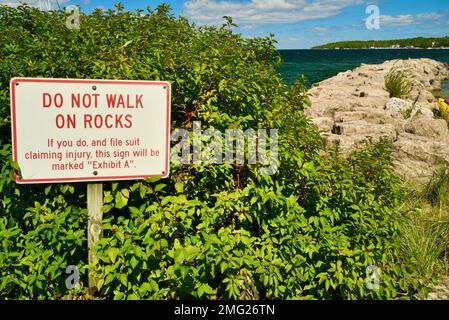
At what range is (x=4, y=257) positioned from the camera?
10.2 feet

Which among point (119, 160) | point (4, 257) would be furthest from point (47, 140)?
point (4, 257)

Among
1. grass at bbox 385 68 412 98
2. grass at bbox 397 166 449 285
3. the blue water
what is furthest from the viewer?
the blue water

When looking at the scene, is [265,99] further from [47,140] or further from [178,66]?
[47,140]

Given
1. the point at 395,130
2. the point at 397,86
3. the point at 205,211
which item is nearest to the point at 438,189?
the point at 395,130

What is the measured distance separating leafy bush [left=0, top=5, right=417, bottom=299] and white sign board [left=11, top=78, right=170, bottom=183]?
20 cm

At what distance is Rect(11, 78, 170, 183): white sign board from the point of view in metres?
3.01

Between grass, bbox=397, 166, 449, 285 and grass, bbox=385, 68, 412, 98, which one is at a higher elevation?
grass, bbox=385, 68, 412, 98

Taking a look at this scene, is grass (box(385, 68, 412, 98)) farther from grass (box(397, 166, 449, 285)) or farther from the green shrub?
grass (box(397, 166, 449, 285))

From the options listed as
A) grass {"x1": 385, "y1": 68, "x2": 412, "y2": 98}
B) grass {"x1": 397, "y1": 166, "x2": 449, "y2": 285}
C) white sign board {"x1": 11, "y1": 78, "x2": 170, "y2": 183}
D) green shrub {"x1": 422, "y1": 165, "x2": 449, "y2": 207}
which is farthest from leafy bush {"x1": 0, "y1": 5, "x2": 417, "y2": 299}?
grass {"x1": 385, "y1": 68, "x2": 412, "y2": 98}

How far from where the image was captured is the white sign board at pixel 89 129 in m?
3.01

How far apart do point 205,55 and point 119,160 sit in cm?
123

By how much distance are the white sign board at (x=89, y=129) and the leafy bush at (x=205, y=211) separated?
0.67 ft

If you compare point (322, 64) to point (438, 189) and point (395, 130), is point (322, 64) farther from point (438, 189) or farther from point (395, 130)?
point (438, 189)

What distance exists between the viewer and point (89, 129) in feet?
10.2
